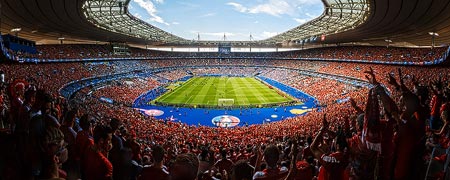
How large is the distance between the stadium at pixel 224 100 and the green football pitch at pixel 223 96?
322 mm

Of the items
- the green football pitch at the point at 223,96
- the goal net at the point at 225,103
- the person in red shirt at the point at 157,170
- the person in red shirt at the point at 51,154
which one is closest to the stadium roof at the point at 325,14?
the green football pitch at the point at 223,96

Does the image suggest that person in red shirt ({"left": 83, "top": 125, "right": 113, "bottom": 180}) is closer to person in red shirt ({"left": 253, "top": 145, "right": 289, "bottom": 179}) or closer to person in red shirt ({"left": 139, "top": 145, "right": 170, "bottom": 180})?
person in red shirt ({"left": 139, "top": 145, "right": 170, "bottom": 180})

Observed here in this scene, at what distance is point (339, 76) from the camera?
5375 cm

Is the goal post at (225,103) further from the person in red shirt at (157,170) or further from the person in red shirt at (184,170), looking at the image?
the person in red shirt at (184,170)

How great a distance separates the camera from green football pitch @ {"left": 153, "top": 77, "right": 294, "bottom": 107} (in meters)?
41.1

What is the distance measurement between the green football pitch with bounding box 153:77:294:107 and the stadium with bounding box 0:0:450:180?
0.32m

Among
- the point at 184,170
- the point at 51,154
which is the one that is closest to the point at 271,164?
the point at 184,170

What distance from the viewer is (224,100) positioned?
40938mm

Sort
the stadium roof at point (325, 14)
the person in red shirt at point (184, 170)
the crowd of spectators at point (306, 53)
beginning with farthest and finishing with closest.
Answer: the crowd of spectators at point (306, 53)
the stadium roof at point (325, 14)
the person in red shirt at point (184, 170)

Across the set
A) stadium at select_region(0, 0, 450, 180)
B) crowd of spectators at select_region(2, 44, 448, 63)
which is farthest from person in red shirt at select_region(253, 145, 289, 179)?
crowd of spectators at select_region(2, 44, 448, 63)

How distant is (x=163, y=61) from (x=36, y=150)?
7712cm

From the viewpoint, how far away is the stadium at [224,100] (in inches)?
171

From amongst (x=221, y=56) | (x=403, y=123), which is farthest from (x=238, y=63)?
(x=403, y=123)

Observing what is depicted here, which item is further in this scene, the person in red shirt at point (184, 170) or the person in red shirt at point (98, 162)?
the person in red shirt at point (98, 162)
